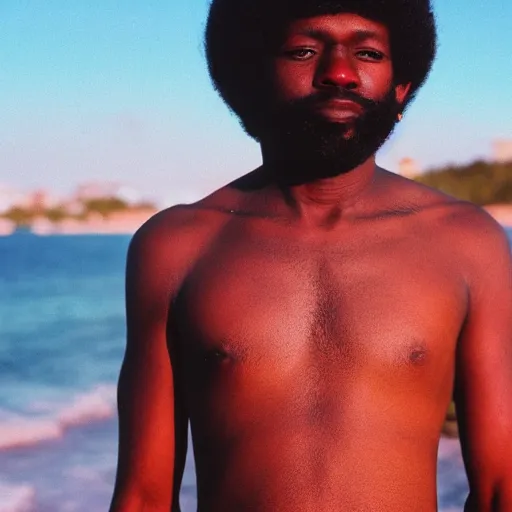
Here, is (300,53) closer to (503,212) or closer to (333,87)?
(333,87)

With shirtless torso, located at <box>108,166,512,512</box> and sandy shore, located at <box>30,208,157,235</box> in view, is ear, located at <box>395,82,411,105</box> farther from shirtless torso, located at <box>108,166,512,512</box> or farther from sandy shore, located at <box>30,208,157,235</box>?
sandy shore, located at <box>30,208,157,235</box>

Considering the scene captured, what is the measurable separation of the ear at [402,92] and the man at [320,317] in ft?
0.04

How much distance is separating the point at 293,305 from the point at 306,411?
→ 8.7 inches

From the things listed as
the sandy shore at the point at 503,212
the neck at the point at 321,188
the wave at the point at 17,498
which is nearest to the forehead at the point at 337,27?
the neck at the point at 321,188

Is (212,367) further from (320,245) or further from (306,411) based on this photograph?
(320,245)

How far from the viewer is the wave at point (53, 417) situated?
33.7 feet

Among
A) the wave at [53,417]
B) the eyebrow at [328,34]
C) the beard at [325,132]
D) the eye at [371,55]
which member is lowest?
the beard at [325,132]

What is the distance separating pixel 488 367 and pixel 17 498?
6657 millimetres

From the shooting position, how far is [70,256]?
157 ft

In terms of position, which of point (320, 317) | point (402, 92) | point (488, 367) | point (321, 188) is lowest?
point (488, 367)

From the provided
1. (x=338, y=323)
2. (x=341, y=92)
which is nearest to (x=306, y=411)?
(x=338, y=323)

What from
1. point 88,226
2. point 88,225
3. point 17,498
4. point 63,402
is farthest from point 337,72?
point 88,226

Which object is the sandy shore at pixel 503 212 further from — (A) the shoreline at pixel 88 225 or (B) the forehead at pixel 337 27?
(B) the forehead at pixel 337 27

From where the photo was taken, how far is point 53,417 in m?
11.3
